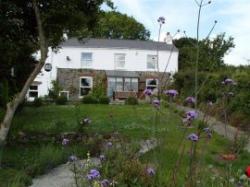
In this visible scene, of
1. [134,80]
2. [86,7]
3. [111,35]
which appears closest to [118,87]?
[134,80]

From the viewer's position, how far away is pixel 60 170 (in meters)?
10.1

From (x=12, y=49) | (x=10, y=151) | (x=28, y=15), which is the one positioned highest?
(x=28, y=15)

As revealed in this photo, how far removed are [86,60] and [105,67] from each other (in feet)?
6.10

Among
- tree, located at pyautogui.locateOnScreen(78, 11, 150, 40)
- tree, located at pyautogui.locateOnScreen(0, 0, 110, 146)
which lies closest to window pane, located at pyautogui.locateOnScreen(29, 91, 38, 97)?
tree, located at pyautogui.locateOnScreen(78, 11, 150, 40)

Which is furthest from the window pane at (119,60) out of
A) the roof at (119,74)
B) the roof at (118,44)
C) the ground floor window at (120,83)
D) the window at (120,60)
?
the ground floor window at (120,83)

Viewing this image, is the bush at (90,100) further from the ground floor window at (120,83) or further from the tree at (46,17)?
the tree at (46,17)

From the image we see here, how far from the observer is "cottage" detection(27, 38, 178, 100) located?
5091 cm

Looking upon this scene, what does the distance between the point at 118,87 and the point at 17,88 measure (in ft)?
105

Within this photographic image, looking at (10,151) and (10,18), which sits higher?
(10,18)

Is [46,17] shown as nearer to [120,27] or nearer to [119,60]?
[119,60]

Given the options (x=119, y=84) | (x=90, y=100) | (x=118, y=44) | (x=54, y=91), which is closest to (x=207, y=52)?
(x=90, y=100)

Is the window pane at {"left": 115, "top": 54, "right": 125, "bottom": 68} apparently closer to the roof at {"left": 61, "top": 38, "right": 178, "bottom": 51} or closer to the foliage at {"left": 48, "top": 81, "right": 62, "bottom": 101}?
the roof at {"left": 61, "top": 38, "right": 178, "bottom": 51}

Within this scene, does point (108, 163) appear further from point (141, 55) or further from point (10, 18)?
point (141, 55)

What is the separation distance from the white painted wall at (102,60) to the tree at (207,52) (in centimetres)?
210
